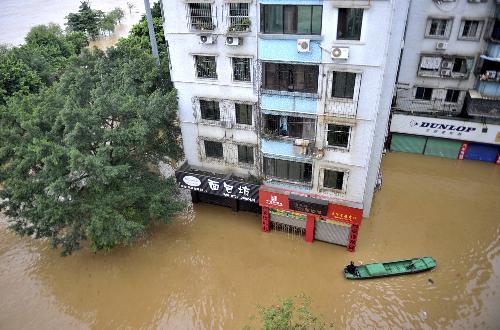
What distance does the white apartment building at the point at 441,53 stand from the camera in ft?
76.8

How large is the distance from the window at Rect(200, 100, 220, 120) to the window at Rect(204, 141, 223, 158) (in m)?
1.63

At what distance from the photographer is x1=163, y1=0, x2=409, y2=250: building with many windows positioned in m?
15.2

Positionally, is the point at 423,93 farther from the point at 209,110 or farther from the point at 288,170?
the point at 209,110

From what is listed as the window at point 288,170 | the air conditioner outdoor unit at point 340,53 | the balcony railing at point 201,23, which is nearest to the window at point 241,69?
the balcony railing at point 201,23

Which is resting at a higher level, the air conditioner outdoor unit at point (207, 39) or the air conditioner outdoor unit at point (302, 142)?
the air conditioner outdoor unit at point (207, 39)

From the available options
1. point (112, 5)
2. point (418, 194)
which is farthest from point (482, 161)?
point (112, 5)

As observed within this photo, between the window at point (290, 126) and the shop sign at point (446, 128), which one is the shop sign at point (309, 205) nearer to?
the window at point (290, 126)

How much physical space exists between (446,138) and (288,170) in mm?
14118

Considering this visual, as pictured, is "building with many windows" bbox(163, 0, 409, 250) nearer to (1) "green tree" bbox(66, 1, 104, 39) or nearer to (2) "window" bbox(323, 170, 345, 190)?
(2) "window" bbox(323, 170, 345, 190)

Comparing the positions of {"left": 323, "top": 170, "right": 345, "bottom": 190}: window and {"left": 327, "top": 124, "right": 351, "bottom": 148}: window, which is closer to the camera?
{"left": 327, "top": 124, "right": 351, "bottom": 148}: window

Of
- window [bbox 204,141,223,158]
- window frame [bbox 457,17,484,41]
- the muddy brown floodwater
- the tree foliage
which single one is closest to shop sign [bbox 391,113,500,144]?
the muddy brown floodwater

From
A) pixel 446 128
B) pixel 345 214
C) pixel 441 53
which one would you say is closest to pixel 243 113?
pixel 345 214

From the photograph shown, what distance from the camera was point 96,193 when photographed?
1816cm

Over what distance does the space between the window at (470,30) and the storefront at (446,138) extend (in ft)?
18.0
